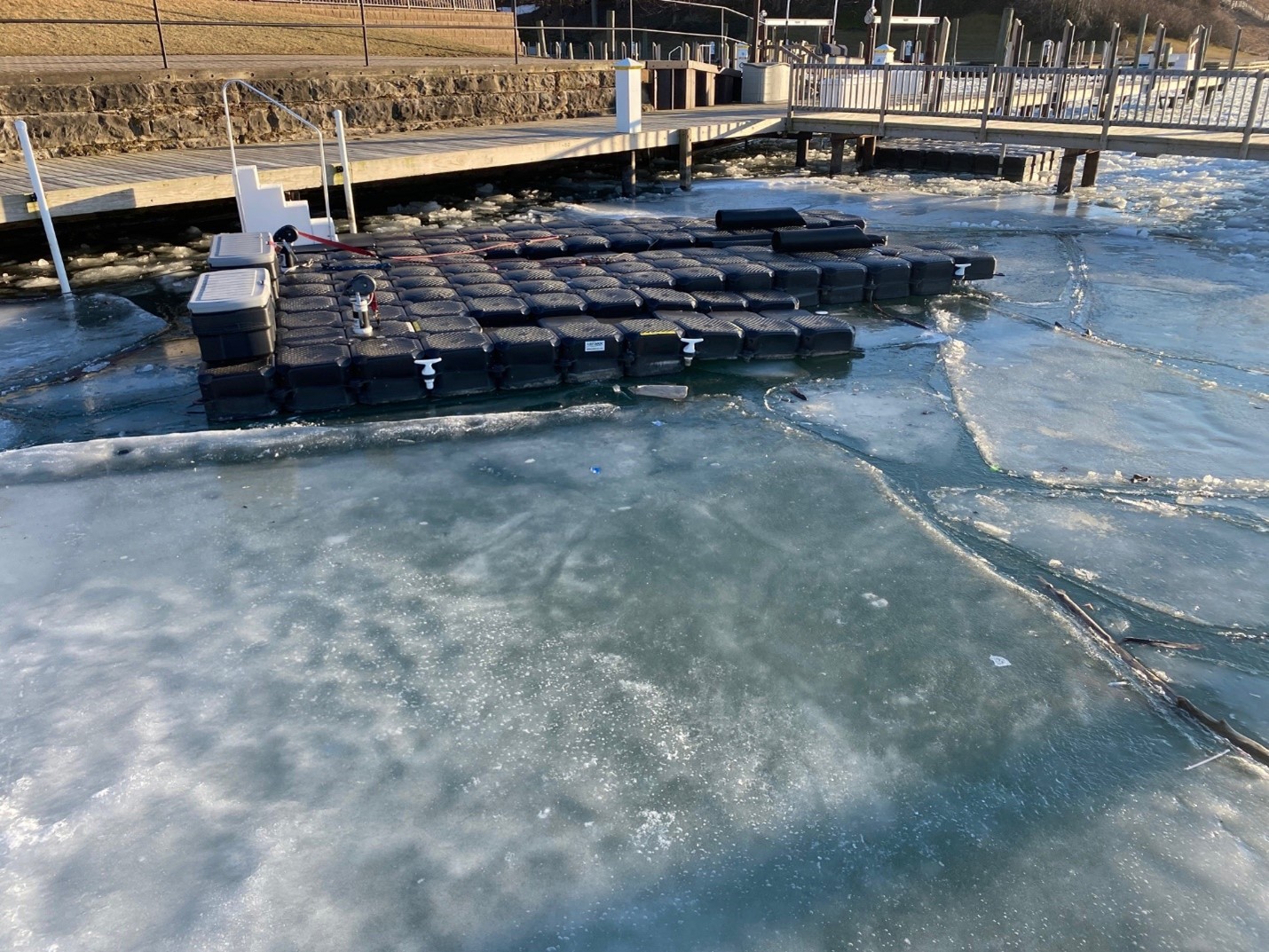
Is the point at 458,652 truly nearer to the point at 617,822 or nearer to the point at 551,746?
the point at 551,746

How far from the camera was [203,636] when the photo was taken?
3754mm

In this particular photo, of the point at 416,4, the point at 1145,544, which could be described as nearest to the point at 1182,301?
the point at 1145,544

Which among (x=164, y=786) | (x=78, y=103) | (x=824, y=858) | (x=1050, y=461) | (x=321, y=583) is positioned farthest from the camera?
(x=78, y=103)

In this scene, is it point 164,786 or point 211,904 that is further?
point 164,786

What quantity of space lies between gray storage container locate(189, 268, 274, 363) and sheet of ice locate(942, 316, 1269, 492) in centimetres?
465

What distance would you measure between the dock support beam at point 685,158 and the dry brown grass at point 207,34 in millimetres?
8518

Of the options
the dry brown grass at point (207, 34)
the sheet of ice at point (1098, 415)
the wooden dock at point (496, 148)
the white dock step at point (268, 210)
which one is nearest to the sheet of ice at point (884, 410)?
the sheet of ice at point (1098, 415)

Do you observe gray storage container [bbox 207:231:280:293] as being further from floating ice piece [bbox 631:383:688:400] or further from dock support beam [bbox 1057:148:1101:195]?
dock support beam [bbox 1057:148:1101:195]

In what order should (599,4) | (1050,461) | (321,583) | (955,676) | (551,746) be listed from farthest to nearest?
1. (599,4)
2. (1050,461)
3. (321,583)
4. (955,676)
5. (551,746)

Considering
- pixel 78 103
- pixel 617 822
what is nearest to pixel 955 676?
pixel 617 822

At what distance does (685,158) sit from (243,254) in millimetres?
10346

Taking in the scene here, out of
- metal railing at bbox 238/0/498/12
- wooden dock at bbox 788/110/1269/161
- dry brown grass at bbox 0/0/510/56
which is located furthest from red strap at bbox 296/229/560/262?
metal railing at bbox 238/0/498/12

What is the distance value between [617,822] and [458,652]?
1099 millimetres

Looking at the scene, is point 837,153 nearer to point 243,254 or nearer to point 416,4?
point 416,4
